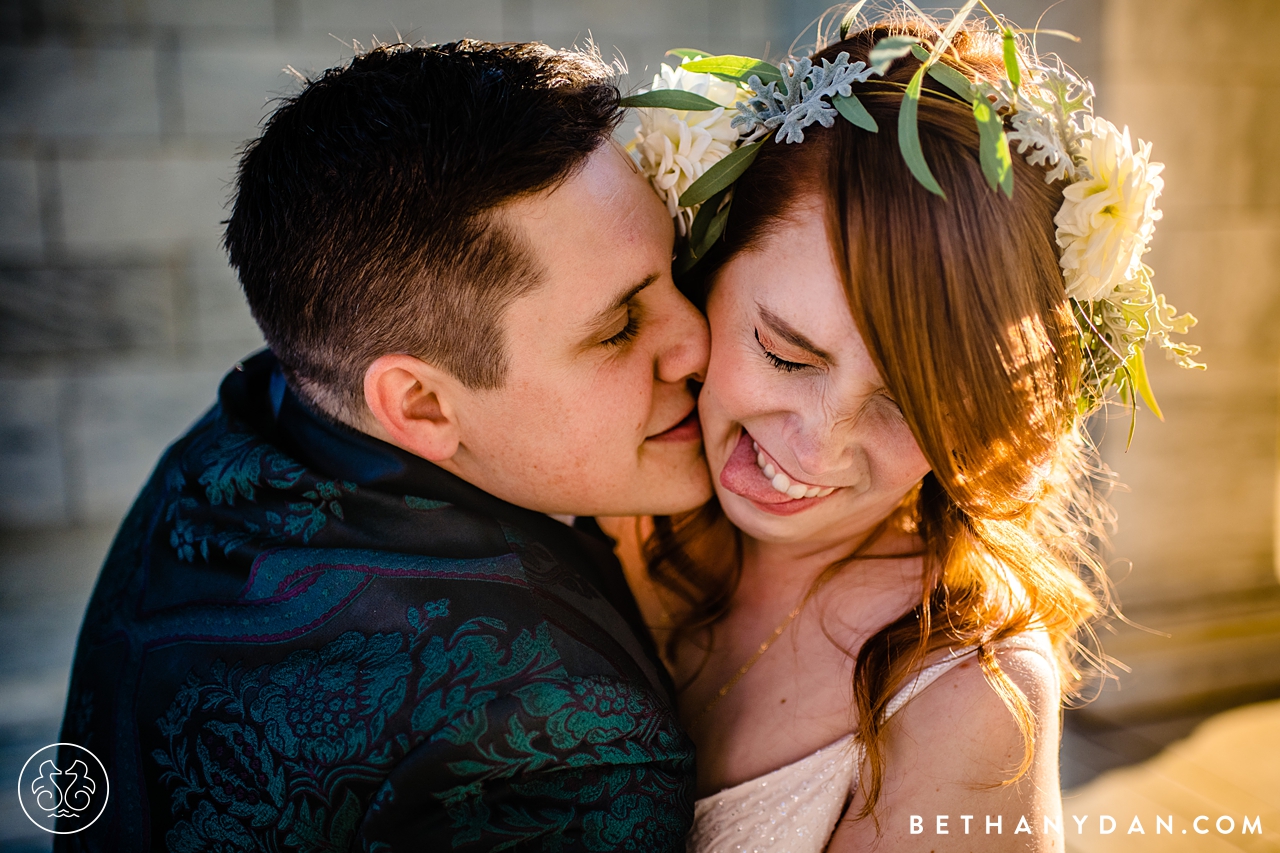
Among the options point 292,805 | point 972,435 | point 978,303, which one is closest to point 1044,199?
point 978,303

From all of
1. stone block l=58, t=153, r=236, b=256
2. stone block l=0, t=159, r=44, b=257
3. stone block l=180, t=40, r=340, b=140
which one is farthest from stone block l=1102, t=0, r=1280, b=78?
stone block l=0, t=159, r=44, b=257

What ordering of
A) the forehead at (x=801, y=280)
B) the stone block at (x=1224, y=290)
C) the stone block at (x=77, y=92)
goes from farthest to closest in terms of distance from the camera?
the stone block at (x=77, y=92), the stone block at (x=1224, y=290), the forehead at (x=801, y=280)

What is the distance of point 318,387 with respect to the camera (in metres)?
1.94

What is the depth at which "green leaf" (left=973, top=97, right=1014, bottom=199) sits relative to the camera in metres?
1.36

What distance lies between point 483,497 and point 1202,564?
378 centimetres

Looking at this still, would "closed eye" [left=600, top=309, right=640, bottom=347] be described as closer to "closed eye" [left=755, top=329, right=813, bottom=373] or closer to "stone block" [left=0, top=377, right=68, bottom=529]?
"closed eye" [left=755, top=329, right=813, bottom=373]

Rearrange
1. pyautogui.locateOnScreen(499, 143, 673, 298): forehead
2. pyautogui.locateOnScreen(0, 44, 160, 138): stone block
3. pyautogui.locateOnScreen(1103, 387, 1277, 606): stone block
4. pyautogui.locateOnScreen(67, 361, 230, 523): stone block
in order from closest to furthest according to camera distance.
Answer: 1. pyautogui.locateOnScreen(499, 143, 673, 298): forehead
2. pyautogui.locateOnScreen(1103, 387, 1277, 606): stone block
3. pyautogui.locateOnScreen(0, 44, 160, 138): stone block
4. pyautogui.locateOnScreen(67, 361, 230, 523): stone block

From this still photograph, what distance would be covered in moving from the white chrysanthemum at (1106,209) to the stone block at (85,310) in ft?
16.3

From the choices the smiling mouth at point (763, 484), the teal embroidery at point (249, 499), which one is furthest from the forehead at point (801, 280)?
the teal embroidery at point (249, 499)

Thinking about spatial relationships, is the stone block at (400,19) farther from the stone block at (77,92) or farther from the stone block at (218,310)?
the stone block at (218,310)

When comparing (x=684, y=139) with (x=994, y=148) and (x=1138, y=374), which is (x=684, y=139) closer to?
(x=994, y=148)

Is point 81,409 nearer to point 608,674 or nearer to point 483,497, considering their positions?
point 483,497

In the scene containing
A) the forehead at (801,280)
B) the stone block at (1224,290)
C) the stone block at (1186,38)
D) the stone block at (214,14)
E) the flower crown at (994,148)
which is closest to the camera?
the flower crown at (994,148)

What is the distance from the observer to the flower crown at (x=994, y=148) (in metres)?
1.53
